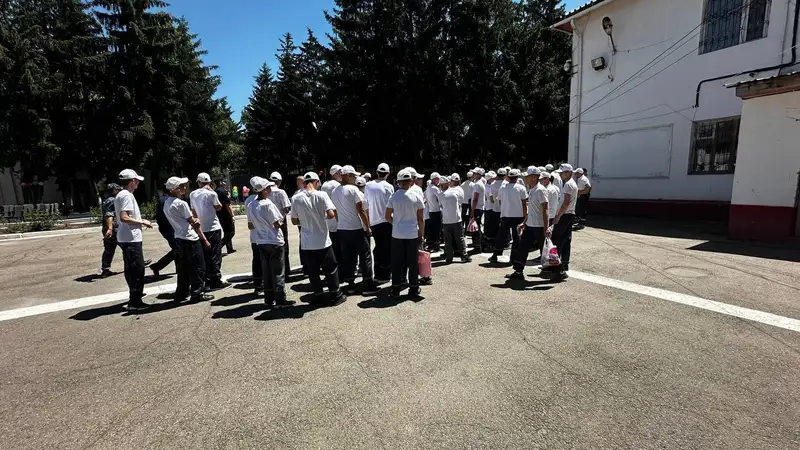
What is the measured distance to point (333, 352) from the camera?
4.13 metres

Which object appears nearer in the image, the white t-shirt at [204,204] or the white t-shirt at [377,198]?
the white t-shirt at [204,204]

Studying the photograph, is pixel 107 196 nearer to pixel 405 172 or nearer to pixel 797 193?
pixel 405 172

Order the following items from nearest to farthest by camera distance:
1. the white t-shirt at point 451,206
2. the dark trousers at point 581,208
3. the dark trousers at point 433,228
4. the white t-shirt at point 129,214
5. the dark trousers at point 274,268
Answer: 1. the white t-shirt at point 129,214
2. the dark trousers at point 274,268
3. the white t-shirt at point 451,206
4. the dark trousers at point 433,228
5. the dark trousers at point 581,208

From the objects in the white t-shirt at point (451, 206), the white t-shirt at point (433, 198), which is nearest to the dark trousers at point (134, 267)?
the white t-shirt at point (451, 206)

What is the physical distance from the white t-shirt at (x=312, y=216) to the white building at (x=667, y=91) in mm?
10006

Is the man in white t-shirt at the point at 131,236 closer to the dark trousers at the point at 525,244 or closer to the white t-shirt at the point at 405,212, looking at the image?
the white t-shirt at the point at 405,212

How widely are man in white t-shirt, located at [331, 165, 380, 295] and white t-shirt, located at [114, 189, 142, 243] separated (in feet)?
9.26

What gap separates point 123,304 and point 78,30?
27.4m

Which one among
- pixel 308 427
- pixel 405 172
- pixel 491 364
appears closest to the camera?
pixel 308 427

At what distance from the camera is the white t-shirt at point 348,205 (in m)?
5.94

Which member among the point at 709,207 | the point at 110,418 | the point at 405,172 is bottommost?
the point at 110,418

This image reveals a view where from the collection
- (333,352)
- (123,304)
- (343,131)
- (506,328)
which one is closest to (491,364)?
(506,328)

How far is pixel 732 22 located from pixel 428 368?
15007 mm

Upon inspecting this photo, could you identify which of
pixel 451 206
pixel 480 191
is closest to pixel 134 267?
pixel 451 206
